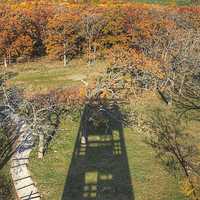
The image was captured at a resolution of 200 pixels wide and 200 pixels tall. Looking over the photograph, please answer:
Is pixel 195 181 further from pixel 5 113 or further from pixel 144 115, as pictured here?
pixel 5 113

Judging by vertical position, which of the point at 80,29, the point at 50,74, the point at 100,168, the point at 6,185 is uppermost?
the point at 80,29

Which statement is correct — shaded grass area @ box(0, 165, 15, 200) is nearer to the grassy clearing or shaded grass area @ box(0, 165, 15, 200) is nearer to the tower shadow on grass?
the grassy clearing

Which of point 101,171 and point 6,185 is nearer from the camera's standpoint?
point 6,185

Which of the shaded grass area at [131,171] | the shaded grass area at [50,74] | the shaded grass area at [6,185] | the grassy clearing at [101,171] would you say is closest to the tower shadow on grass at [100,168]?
the grassy clearing at [101,171]

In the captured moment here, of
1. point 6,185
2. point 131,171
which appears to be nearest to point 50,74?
point 131,171

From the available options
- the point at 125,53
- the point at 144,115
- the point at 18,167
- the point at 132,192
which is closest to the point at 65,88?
the point at 125,53

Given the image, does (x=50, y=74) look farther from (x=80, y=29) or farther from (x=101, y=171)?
(x=101, y=171)

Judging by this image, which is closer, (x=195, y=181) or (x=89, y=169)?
(x=195, y=181)

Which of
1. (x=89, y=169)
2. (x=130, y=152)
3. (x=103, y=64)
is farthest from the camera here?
(x=103, y=64)
